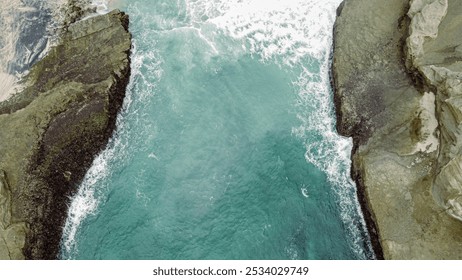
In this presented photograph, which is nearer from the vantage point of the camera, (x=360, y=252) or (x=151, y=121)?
(x=360, y=252)

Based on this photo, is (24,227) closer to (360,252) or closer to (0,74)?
(0,74)

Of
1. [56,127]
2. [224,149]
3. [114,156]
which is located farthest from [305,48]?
[56,127]

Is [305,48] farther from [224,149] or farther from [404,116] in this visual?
[224,149]

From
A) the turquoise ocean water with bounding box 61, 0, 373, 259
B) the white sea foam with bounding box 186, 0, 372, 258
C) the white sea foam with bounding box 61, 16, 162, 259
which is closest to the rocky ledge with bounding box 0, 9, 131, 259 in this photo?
the white sea foam with bounding box 61, 16, 162, 259

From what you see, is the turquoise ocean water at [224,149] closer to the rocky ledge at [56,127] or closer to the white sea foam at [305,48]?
the white sea foam at [305,48]

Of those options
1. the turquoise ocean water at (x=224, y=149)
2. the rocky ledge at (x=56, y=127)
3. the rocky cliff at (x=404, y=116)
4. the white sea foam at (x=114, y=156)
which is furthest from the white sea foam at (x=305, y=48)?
the rocky ledge at (x=56, y=127)
